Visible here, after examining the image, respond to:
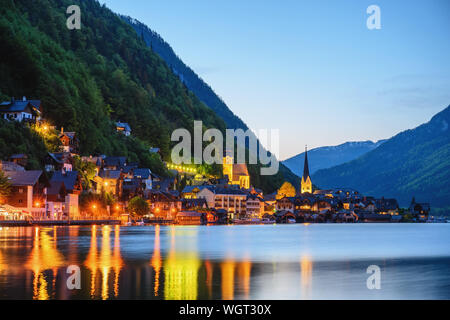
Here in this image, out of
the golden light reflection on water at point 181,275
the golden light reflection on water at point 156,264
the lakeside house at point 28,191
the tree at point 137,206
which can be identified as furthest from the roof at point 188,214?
the golden light reflection on water at point 181,275

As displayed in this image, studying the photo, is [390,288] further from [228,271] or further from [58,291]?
[58,291]

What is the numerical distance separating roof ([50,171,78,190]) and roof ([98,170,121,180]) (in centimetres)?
1608

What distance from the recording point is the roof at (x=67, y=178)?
104250mm

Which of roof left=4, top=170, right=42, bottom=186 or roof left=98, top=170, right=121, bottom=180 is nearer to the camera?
roof left=4, top=170, right=42, bottom=186

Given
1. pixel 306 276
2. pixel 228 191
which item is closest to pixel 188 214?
pixel 228 191

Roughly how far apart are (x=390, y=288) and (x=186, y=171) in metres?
168

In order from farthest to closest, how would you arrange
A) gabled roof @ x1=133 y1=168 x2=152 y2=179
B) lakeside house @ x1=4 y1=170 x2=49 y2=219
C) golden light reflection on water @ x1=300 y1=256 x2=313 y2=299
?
gabled roof @ x1=133 y1=168 x2=152 y2=179, lakeside house @ x1=4 y1=170 x2=49 y2=219, golden light reflection on water @ x1=300 y1=256 x2=313 y2=299

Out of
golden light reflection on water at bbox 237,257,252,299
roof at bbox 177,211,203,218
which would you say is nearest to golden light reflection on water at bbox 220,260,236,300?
golden light reflection on water at bbox 237,257,252,299

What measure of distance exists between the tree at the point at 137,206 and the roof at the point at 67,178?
67.9 feet

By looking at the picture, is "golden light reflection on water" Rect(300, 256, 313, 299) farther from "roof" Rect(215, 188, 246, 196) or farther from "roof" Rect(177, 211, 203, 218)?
"roof" Rect(215, 188, 246, 196)

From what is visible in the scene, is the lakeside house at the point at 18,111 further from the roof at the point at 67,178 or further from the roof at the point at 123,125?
Result: the roof at the point at 123,125

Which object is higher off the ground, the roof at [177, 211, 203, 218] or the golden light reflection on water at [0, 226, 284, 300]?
the roof at [177, 211, 203, 218]

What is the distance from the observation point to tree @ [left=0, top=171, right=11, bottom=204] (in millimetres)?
88312

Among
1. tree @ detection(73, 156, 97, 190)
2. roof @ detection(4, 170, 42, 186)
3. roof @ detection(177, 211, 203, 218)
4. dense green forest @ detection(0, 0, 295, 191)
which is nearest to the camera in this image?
roof @ detection(4, 170, 42, 186)
